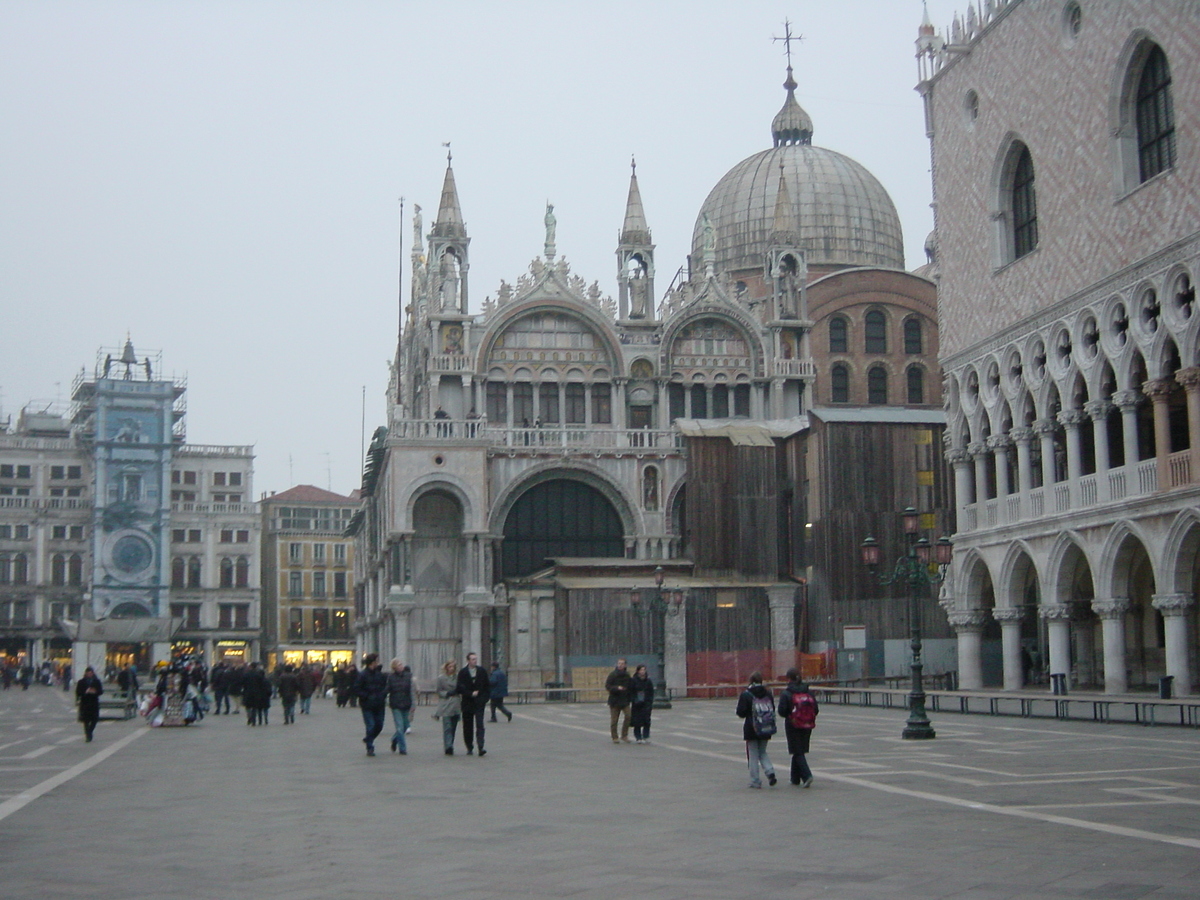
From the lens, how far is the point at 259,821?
1386cm

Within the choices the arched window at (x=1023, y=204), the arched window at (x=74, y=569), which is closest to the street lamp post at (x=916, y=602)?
the arched window at (x=1023, y=204)

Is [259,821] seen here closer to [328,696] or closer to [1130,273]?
[1130,273]

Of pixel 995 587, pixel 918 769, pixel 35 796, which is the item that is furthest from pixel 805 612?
pixel 35 796

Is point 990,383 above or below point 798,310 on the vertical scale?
below

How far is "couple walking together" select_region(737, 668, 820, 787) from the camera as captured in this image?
52.7ft

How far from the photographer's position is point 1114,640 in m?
34.0

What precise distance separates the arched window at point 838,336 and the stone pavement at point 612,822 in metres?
37.9

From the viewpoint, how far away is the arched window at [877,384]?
60.5 metres

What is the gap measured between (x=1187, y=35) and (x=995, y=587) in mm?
14361

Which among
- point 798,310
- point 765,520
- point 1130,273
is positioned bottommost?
point 765,520

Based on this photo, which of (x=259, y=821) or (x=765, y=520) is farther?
(x=765, y=520)

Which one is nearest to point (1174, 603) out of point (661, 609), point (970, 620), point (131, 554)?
point (970, 620)

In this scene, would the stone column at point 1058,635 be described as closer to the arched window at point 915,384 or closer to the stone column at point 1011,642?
the stone column at point 1011,642

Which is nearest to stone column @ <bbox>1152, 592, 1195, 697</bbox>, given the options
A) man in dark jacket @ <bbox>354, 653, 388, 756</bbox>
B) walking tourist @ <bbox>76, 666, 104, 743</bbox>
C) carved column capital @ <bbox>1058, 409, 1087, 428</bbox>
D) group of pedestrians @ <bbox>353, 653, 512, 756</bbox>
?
carved column capital @ <bbox>1058, 409, 1087, 428</bbox>
